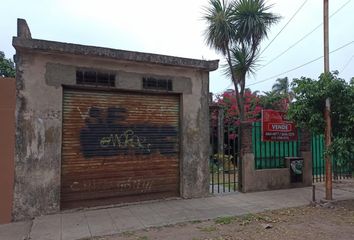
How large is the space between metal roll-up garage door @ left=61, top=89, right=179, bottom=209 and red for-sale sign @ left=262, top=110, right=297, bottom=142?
2727 mm

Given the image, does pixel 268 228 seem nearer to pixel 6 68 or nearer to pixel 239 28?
pixel 239 28

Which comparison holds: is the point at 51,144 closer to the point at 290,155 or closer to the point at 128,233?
the point at 128,233

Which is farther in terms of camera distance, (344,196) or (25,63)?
(344,196)

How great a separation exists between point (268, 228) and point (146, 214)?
2653 millimetres

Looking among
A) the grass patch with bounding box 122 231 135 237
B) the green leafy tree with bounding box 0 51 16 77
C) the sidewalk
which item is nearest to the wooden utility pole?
the sidewalk

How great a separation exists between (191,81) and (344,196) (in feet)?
17.2

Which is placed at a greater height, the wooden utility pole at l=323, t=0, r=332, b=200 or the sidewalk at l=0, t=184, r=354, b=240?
the wooden utility pole at l=323, t=0, r=332, b=200

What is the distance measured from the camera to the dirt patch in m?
5.96

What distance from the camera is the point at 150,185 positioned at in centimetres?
880

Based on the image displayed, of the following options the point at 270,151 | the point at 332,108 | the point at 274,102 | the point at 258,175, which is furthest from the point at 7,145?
the point at 274,102

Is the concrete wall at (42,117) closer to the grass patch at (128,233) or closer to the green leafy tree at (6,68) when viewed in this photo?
the grass patch at (128,233)

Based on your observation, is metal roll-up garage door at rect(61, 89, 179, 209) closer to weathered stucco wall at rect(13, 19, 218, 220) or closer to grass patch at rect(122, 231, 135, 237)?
weathered stucco wall at rect(13, 19, 218, 220)

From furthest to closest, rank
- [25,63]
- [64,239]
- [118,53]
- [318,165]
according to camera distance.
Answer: [318,165], [118,53], [25,63], [64,239]

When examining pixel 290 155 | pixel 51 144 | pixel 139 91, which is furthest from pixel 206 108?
pixel 51 144
